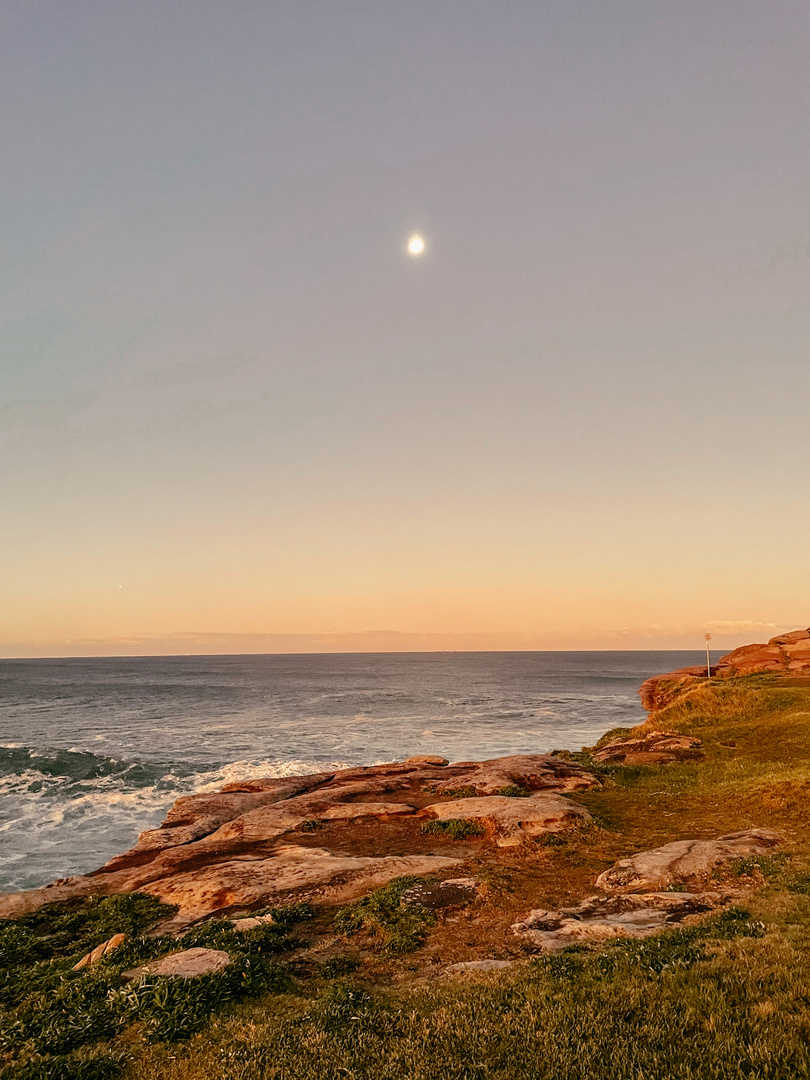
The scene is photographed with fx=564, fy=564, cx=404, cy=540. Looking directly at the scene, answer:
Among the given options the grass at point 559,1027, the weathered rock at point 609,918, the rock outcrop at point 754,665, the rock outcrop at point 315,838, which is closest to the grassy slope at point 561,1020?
the grass at point 559,1027

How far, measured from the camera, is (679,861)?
16766 mm

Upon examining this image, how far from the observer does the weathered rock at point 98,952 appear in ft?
42.6

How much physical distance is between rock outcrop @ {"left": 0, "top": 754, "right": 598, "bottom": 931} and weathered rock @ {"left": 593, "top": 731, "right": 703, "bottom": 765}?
431 cm

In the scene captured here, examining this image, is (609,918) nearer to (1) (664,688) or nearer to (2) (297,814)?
(2) (297,814)

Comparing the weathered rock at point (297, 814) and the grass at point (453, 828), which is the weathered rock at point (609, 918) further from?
the weathered rock at point (297, 814)

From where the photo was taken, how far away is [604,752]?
130 ft

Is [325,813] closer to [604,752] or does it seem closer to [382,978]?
[382,978]

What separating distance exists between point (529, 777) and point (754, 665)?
6602 centimetres

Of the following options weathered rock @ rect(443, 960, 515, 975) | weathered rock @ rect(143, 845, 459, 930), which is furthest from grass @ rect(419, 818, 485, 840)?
weathered rock @ rect(443, 960, 515, 975)

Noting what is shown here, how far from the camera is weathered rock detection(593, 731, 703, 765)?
35281mm

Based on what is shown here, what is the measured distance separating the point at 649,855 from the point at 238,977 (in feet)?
42.5

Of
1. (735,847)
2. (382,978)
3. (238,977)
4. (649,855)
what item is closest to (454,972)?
(382,978)

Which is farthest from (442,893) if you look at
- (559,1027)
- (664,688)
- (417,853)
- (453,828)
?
(664,688)

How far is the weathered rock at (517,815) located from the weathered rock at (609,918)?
22.2ft
